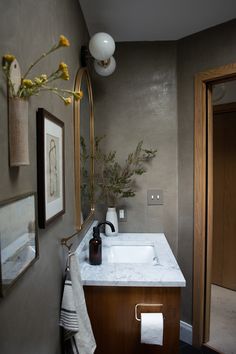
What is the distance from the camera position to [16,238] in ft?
2.08

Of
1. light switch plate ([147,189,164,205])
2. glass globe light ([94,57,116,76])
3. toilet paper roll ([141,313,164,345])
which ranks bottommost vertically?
toilet paper roll ([141,313,164,345])

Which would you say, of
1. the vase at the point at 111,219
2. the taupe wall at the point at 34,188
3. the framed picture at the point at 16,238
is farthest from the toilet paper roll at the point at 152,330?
the vase at the point at 111,219

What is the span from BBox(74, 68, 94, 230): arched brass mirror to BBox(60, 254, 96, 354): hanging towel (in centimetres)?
37

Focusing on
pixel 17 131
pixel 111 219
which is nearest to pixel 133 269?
pixel 111 219

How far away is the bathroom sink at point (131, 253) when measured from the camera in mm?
1844

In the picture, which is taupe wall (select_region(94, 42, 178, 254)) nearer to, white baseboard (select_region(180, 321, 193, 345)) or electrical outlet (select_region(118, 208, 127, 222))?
electrical outlet (select_region(118, 208, 127, 222))

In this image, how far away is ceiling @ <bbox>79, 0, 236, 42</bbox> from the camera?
1634mm

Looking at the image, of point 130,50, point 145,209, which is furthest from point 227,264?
point 130,50

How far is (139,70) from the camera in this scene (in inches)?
84.4

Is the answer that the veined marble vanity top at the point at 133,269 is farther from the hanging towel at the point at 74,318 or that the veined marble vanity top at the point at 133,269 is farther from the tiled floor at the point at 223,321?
the tiled floor at the point at 223,321

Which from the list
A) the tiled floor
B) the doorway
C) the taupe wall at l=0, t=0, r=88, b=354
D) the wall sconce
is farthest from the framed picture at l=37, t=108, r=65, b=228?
the doorway

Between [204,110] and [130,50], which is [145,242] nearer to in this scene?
[204,110]

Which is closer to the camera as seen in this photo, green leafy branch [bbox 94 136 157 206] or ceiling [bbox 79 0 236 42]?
ceiling [bbox 79 0 236 42]

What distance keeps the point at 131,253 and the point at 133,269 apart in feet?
1.60
